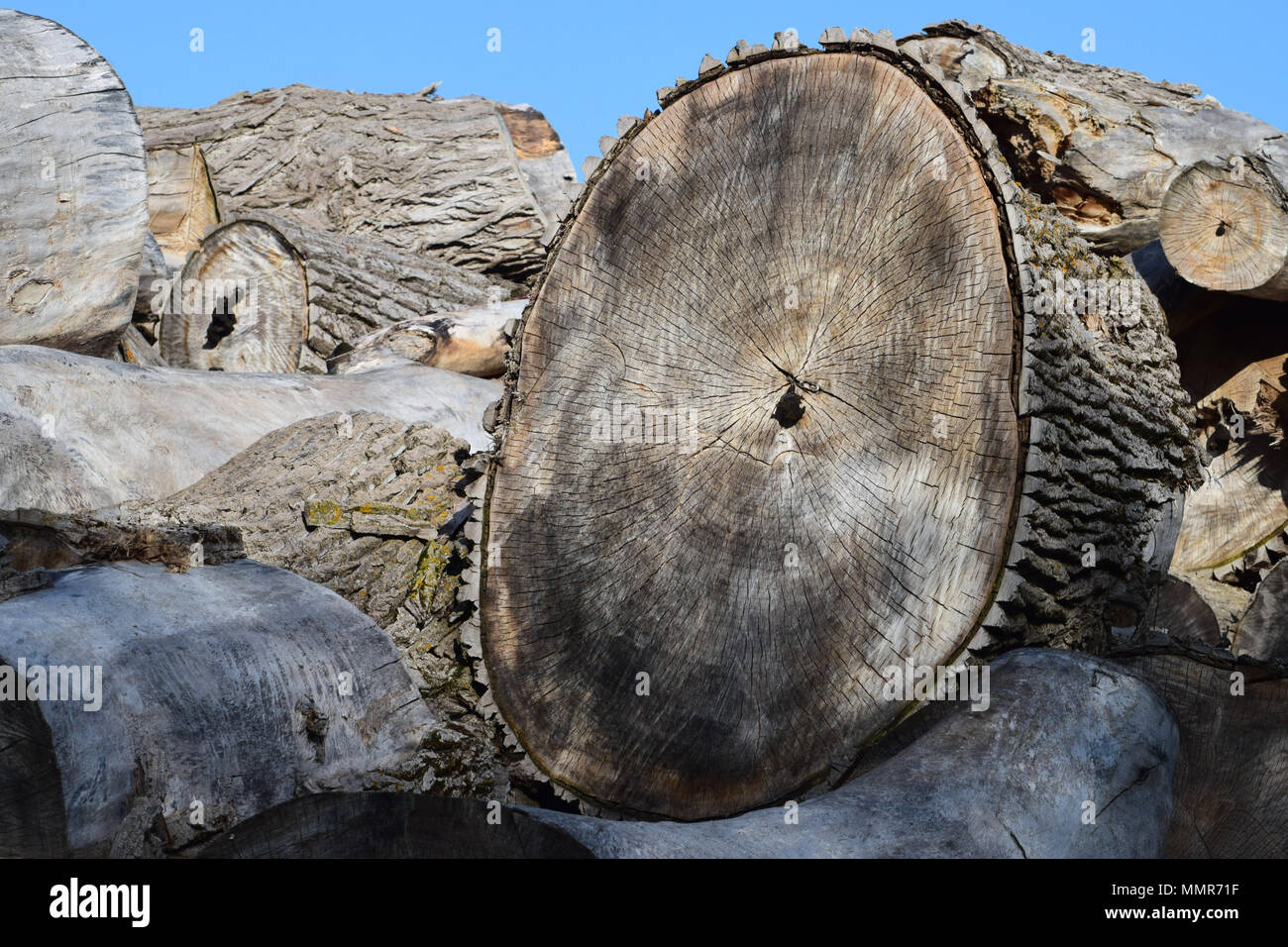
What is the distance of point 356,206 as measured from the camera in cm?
937

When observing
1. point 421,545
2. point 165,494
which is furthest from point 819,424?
point 165,494

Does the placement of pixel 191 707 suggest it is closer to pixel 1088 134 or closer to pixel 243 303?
pixel 1088 134

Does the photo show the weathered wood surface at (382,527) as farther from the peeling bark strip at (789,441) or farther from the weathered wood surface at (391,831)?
the weathered wood surface at (391,831)

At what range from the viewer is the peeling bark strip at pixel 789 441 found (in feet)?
11.4

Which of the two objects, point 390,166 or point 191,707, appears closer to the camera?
point 191,707

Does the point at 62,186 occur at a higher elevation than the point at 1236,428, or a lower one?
higher

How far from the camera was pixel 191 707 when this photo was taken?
3354 mm

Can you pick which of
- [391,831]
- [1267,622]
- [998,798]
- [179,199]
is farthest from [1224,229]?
[179,199]

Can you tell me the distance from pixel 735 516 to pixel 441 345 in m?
3.87

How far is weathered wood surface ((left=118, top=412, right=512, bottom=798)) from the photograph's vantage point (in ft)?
14.3

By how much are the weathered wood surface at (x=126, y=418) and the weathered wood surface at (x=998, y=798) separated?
2845 mm
